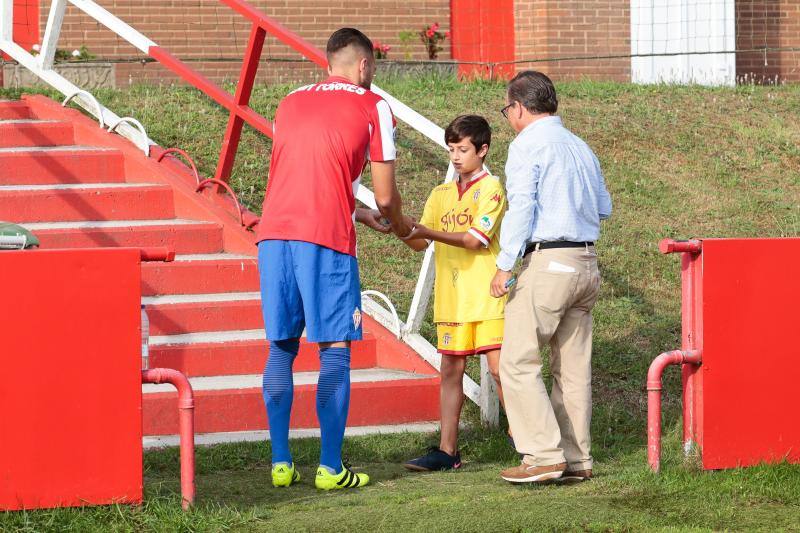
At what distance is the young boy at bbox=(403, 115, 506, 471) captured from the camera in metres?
5.91

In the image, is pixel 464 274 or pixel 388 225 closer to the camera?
pixel 388 225

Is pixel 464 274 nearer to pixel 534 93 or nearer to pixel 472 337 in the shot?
pixel 472 337

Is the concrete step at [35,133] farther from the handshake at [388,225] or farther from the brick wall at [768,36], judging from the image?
the brick wall at [768,36]

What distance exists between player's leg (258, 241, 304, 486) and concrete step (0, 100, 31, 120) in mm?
4331

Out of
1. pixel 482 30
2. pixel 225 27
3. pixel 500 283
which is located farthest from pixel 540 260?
pixel 482 30

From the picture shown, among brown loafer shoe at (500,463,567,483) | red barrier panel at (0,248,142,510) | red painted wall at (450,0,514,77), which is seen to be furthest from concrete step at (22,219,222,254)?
red painted wall at (450,0,514,77)

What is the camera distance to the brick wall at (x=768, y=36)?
15.1 metres

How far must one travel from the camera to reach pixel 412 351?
7109mm

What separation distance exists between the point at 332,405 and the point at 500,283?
0.88 m

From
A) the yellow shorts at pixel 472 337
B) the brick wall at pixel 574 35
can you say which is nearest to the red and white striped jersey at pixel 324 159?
the yellow shorts at pixel 472 337

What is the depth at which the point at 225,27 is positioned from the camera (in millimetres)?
13992

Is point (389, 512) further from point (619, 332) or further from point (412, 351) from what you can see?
point (619, 332)

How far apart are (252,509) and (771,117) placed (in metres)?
8.28

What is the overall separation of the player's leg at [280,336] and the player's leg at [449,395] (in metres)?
0.72
